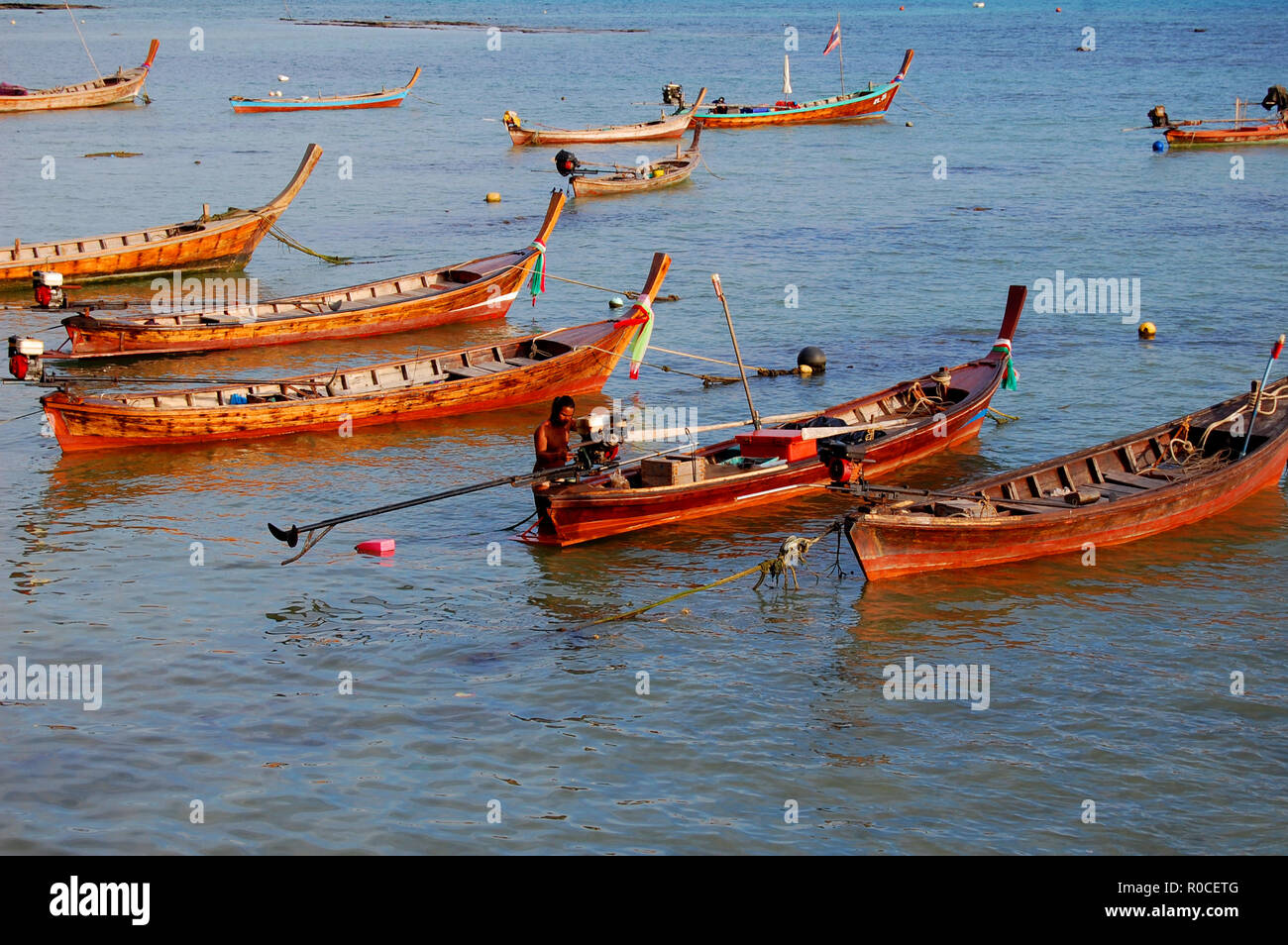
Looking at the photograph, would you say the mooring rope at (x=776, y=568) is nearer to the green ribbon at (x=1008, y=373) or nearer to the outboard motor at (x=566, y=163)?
the green ribbon at (x=1008, y=373)

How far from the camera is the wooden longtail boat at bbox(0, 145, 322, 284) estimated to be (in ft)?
89.9

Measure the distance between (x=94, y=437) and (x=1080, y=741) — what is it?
13.7 metres

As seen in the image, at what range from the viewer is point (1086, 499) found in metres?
15.0

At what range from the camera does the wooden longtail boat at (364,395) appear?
720 inches

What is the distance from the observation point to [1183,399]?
2147 cm

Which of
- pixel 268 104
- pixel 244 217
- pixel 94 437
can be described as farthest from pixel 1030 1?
pixel 94 437

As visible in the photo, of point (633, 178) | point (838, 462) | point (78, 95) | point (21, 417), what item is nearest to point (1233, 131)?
point (633, 178)

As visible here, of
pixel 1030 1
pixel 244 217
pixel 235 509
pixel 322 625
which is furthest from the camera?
pixel 1030 1

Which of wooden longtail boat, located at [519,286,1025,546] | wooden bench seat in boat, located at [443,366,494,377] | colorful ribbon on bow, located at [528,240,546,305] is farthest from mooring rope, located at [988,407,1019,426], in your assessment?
colorful ribbon on bow, located at [528,240,546,305]

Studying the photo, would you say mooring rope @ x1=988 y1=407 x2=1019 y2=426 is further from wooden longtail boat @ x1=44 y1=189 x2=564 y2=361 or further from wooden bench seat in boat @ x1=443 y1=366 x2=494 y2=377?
wooden longtail boat @ x1=44 y1=189 x2=564 y2=361

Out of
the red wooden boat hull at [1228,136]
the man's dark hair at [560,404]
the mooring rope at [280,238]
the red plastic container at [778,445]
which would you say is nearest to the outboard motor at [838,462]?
the red plastic container at [778,445]

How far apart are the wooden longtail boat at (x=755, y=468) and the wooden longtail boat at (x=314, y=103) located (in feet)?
159

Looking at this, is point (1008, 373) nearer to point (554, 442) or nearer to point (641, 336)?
point (641, 336)
